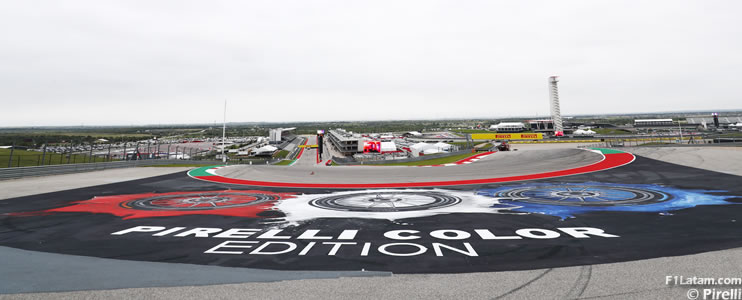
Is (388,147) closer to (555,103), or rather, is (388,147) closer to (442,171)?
(442,171)

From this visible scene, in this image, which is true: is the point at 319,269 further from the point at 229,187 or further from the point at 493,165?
the point at 493,165

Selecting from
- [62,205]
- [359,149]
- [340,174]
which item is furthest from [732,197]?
[359,149]

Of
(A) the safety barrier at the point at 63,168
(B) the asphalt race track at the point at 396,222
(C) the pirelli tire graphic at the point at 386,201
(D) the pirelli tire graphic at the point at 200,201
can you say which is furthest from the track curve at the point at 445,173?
(A) the safety barrier at the point at 63,168

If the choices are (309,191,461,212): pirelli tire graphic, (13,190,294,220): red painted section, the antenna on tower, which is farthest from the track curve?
the antenna on tower

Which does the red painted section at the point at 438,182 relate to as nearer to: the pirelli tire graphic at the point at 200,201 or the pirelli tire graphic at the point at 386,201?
the pirelli tire graphic at the point at 386,201

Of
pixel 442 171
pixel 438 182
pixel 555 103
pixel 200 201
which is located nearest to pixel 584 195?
pixel 438 182

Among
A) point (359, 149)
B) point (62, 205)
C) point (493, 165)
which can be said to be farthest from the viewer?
point (359, 149)

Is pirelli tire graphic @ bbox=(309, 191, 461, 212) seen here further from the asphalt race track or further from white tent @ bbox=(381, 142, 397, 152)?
white tent @ bbox=(381, 142, 397, 152)
